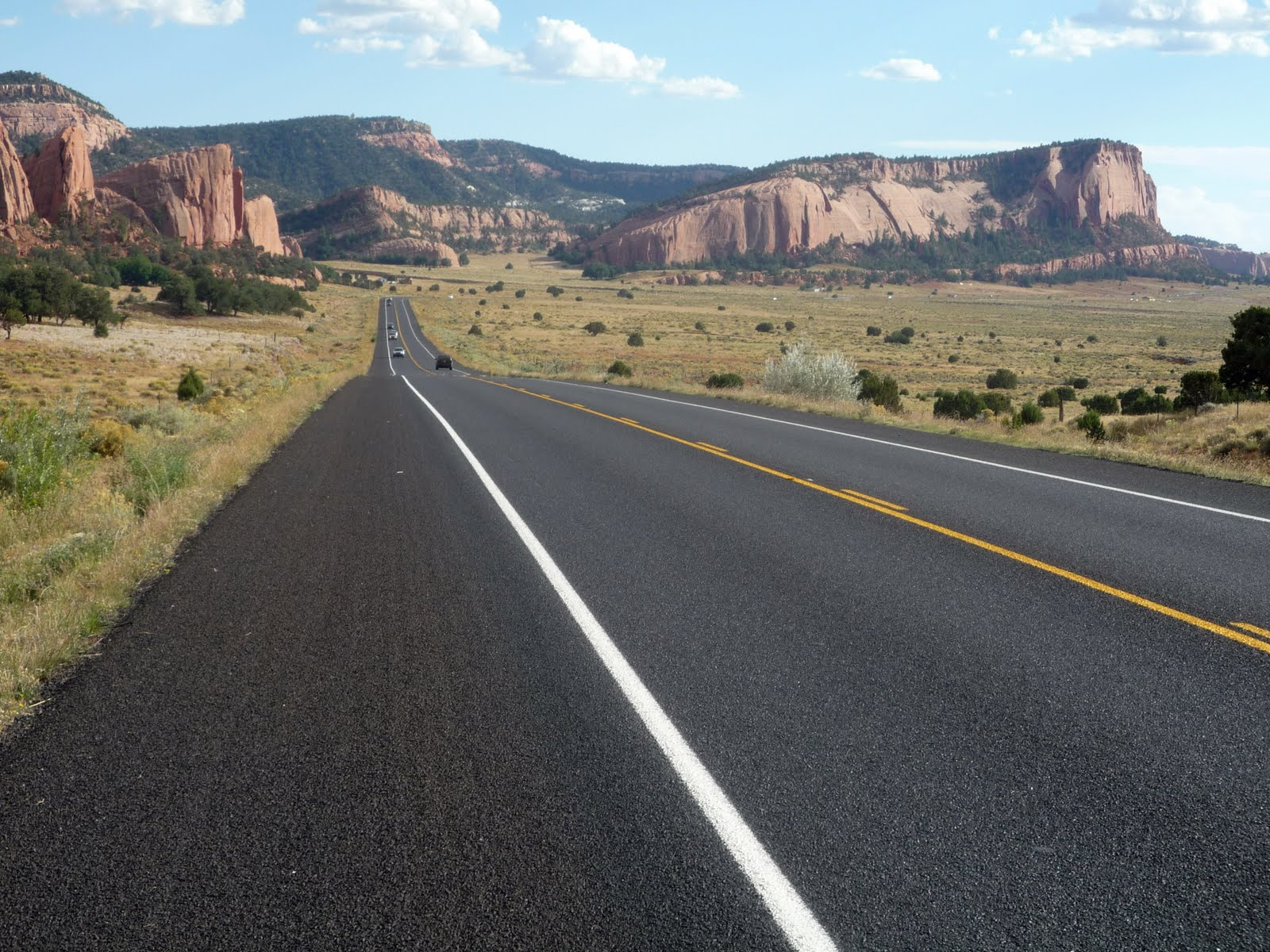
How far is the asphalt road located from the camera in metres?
3.09

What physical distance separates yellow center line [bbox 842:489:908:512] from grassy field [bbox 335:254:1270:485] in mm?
4639

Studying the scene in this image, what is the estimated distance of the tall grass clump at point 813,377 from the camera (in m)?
27.7

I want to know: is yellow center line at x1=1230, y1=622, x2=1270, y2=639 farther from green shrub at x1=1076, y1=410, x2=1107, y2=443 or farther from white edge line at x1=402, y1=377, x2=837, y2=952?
green shrub at x1=1076, y1=410, x2=1107, y2=443

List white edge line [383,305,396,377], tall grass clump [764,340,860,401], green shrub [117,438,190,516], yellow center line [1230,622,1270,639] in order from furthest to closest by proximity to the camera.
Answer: white edge line [383,305,396,377] → tall grass clump [764,340,860,401] → green shrub [117,438,190,516] → yellow center line [1230,622,1270,639]

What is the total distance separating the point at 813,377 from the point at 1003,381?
26927 millimetres

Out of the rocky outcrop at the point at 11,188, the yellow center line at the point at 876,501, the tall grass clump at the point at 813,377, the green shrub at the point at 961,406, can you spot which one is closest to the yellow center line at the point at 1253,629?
the yellow center line at the point at 876,501

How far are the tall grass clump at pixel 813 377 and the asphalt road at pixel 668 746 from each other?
1902 cm

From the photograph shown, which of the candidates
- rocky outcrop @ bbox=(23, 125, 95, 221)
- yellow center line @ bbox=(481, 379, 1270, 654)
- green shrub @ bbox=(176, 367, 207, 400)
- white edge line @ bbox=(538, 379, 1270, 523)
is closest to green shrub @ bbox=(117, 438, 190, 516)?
yellow center line @ bbox=(481, 379, 1270, 654)

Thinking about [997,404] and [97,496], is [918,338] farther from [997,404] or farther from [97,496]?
[97,496]

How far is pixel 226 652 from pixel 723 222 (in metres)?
203

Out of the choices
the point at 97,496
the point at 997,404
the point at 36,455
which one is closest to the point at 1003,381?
the point at 997,404

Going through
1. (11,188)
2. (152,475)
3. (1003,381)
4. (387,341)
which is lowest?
(1003,381)

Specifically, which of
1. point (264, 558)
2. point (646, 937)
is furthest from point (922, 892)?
point (264, 558)

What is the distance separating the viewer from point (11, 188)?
10519cm
